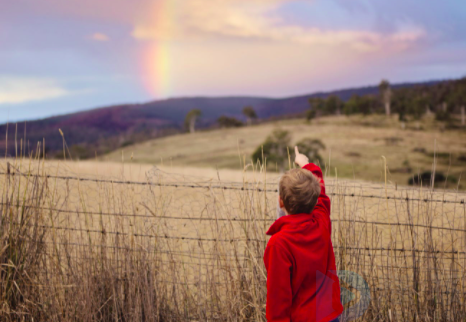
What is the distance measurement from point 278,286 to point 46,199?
8.94 ft

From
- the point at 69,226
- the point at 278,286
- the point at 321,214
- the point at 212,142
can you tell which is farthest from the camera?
the point at 212,142

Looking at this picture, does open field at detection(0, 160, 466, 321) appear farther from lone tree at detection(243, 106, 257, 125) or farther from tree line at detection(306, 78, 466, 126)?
lone tree at detection(243, 106, 257, 125)

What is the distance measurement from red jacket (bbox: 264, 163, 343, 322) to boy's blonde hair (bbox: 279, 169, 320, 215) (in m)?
0.06

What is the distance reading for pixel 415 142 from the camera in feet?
196

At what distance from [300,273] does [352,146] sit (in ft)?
182

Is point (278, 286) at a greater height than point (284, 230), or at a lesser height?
lesser

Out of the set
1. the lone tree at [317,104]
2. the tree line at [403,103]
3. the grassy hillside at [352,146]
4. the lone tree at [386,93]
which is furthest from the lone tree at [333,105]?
the lone tree at [386,93]

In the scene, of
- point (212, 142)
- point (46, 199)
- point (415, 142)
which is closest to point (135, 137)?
point (212, 142)

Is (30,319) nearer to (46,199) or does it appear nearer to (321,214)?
(46,199)

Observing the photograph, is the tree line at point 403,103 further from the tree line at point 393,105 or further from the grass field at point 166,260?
the grass field at point 166,260

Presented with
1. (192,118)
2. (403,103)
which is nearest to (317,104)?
(403,103)

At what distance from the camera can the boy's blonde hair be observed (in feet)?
6.83

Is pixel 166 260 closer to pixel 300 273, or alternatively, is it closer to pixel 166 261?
pixel 166 261

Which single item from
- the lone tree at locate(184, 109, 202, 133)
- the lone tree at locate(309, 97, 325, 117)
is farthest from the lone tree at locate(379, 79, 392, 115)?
the lone tree at locate(184, 109, 202, 133)
